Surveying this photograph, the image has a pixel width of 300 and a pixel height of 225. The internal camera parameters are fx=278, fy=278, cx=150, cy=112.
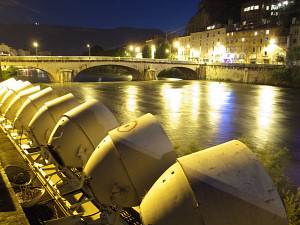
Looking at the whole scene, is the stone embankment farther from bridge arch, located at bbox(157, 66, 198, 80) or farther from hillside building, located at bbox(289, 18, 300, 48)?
hillside building, located at bbox(289, 18, 300, 48)

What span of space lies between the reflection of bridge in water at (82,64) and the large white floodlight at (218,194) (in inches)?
2052

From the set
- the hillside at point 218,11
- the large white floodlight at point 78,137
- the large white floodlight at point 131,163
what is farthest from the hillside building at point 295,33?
the large white floodlight at point 131,163

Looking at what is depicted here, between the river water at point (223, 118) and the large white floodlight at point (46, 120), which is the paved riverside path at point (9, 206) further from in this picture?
the river water at point (223, 118)

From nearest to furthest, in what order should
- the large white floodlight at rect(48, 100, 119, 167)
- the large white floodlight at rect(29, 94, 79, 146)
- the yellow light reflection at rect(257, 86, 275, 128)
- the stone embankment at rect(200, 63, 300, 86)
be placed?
the large white floodlight at rect(48, 100, 119, 167), the large white floodlight at rect(29, 94, 79, 146), the yellow light reflection at rect(257, 86, 275, 128), the stone embankment at rect(200, 63, 300, 86)

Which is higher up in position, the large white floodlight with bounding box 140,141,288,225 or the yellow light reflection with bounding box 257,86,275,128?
the large white floodlight with bounding box 140,141,288,225

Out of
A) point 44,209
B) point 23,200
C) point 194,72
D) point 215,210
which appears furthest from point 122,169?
point 194,72

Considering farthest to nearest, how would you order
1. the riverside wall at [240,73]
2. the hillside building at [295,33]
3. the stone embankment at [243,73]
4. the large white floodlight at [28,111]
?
the hillside building at [295,33] < the riverside wall at [240,73] < the stone embankment at [243,73] < the large white floodlight at [28,111]

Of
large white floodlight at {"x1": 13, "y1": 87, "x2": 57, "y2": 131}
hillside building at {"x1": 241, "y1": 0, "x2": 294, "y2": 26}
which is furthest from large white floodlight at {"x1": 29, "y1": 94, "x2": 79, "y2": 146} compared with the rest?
hillside building at {"x1": 241, "y1": 0, "x2": 294, "y2": 26}

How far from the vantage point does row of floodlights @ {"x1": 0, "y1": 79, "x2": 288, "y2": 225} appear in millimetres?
3391

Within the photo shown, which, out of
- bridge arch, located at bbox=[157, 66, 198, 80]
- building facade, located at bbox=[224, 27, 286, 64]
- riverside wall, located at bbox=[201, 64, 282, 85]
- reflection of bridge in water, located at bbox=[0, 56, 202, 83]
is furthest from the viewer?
bridge arch, located at bbox=[157, 66, 198, 80]

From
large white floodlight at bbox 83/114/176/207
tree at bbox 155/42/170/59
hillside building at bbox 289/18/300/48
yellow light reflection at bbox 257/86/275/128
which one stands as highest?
hillside building at bbox 289/18/300/48

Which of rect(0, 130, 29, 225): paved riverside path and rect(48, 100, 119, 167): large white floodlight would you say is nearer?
rect(0, 130, 29, 225): paved riverside path

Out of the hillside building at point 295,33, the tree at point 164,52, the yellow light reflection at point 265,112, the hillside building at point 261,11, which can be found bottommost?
the yellow light reflection at point 265,112

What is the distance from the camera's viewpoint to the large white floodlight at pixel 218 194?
3363mm
